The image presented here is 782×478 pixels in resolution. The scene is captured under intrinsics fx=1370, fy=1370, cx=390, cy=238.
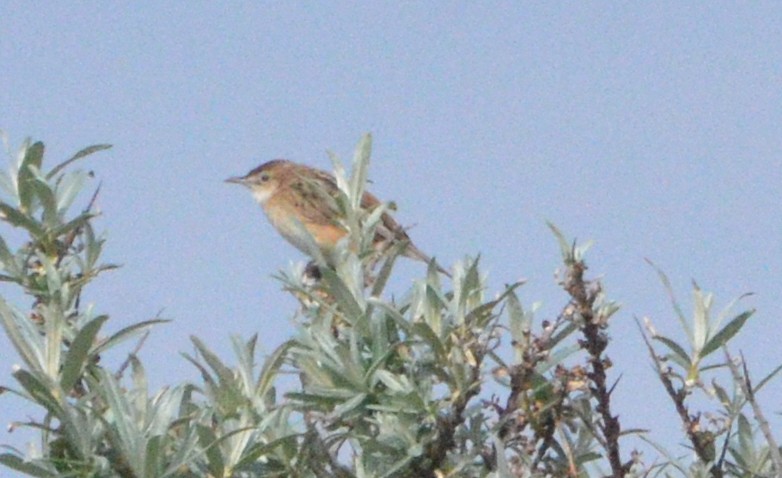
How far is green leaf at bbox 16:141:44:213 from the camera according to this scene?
9.77ft

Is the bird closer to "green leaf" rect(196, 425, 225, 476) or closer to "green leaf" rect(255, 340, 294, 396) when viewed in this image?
"green leaf" rect(255, 340, 294, 396)

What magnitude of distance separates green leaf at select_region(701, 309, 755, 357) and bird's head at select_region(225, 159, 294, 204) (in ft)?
36.1

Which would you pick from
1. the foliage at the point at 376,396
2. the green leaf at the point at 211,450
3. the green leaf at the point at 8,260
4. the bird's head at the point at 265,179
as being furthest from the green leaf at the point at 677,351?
the bird's head at the point at 265,179

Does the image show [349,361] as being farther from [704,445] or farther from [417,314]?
[704,445]

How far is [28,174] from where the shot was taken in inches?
119

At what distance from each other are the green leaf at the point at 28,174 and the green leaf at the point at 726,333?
144 centimetres

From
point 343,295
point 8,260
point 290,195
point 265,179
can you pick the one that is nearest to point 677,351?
point 343,295

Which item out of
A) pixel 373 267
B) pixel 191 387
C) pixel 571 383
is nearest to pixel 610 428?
pixel 571 383

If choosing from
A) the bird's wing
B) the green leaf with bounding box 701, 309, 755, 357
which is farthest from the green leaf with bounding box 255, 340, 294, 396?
the bird's wing

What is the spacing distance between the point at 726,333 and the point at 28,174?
153 cm

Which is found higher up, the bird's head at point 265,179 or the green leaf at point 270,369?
the bird's head at point 265,179

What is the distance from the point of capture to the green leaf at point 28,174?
2977 millimetres

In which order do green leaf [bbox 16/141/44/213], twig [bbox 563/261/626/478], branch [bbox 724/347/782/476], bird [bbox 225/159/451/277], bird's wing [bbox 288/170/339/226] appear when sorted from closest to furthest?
branch [bbox 724/347/782/476] < twig [bbox 563/261/626/478] < green leaf [bbox 16/141/44/213] < bird [bbox 225/159/451/277] < bird's wing [bbox 288/170/339/226]

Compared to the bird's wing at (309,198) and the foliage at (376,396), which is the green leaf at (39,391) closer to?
the foliage at (376,396)
